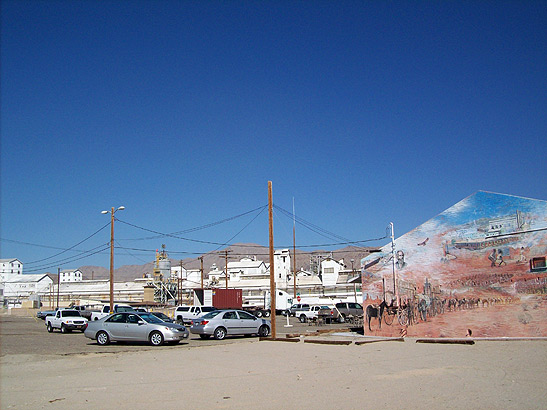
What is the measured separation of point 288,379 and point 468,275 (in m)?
13.9

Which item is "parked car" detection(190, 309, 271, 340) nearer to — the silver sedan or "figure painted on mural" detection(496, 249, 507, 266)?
the silver sedan

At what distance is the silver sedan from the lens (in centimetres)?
2327

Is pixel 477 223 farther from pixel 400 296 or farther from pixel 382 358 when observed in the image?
pixel 382 358

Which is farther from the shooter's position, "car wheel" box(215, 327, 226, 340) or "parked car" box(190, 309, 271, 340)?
"car wheel" box(215, 327, 226, 340)

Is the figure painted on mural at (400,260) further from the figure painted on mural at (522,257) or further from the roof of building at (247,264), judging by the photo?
the roof of building at (247,264)

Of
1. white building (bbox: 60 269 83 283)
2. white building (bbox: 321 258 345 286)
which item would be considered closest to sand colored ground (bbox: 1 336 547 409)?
white building (bbox: 321 258 345 286)

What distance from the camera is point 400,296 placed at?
2592 centimetres

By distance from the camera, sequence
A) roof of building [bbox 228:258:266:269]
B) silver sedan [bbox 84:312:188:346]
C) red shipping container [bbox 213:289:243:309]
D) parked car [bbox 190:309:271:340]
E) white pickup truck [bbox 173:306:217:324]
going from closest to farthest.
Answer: silver sedan [bbox 84:312:188:346], parked car [bbox 190:309:271:340], white pickup truck [bbox 173:306:217:324], red shipping container [bbox 213:289:243:309], roof of building [bbox 228:258:266:269]

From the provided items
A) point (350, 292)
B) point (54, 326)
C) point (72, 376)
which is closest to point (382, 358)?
point (72, 376)

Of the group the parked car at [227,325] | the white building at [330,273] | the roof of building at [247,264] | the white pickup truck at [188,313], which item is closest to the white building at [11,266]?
the roof of building at [247,264]

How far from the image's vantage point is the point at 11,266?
141m

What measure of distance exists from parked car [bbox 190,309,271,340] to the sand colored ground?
7.27m

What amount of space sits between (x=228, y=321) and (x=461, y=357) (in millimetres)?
13840

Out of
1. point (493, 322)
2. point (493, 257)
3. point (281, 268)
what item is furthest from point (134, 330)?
point (281, 268)
